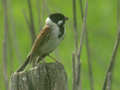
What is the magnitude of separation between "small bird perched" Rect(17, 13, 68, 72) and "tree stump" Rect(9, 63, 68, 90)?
2.36 ft

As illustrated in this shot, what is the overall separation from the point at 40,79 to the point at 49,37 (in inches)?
41.2

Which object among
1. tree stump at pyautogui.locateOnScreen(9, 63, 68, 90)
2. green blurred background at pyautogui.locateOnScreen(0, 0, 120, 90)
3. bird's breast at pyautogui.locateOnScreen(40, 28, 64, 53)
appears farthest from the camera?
green blurred background at pyautogui.locateOnScreen(0, 0, 120, 90)

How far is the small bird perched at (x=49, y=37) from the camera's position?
14.5 ft

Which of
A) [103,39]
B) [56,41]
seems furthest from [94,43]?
[56,41]

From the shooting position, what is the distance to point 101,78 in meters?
7.88

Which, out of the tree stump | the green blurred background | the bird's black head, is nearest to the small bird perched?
the bird's black head

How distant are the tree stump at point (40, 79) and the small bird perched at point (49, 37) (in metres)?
0.72

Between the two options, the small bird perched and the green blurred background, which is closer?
the small bird perched

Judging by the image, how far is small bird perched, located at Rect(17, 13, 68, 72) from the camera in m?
4.41

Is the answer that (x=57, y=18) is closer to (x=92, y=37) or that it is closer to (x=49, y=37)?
(x=49, y=37)

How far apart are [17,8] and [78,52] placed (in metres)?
6.61

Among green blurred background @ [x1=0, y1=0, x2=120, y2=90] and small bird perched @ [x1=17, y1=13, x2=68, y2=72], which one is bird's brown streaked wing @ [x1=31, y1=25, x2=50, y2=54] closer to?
small bird perched @ [x1=17, y1=13, x2=68, y2=72]

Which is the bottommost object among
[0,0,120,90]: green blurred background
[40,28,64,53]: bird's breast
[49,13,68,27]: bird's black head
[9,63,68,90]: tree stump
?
[0,0,120,90]: green blurred background

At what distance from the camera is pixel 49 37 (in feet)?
14.8
